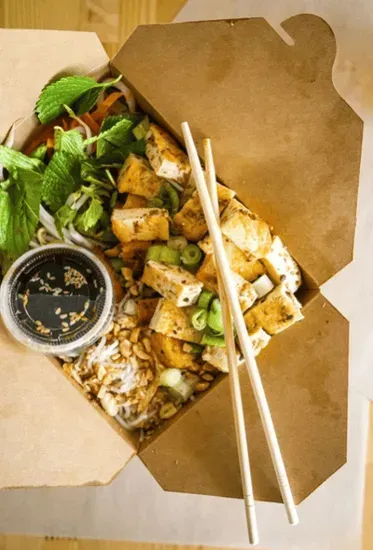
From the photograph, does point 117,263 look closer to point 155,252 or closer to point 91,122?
point 155,252

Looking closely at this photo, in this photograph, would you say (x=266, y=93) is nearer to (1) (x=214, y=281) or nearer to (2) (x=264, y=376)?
(1) (x=214, y=281)

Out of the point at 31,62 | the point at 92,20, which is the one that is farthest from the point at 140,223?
the point at 92,20

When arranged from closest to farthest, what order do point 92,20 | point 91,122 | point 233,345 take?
point 233,345 < point 91,122 < point 92,20

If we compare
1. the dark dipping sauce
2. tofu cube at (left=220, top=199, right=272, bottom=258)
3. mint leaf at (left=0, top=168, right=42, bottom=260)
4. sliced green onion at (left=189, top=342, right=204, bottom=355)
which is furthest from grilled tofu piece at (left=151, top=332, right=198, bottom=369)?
mint leaf at (left=0, top=168, right=42, bottom=260)

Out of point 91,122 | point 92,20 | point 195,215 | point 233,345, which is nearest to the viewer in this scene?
point 233,345

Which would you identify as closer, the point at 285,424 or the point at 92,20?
the point at 285,424

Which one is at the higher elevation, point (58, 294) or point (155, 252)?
point (155, 252)
